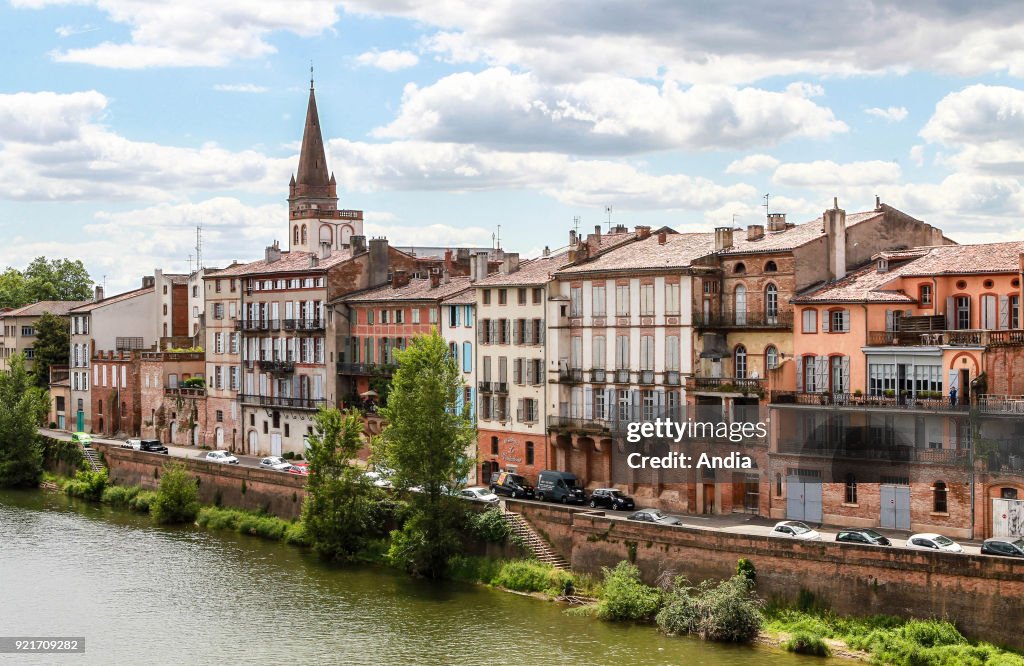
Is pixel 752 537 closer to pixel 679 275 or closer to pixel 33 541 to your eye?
pixel 679 275

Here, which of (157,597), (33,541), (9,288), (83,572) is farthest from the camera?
(9,288)

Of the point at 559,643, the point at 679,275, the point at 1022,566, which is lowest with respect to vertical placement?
the point at 559,643

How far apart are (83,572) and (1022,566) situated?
37101 mm

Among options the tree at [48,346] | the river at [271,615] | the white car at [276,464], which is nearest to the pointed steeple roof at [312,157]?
the tree at [48,346]

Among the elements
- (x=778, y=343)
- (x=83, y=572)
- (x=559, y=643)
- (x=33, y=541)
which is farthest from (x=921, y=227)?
(x=33, y=541)

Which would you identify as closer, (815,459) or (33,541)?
(815,459)

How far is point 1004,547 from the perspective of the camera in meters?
42.9

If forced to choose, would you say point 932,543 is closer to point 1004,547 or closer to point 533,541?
point 1004,547

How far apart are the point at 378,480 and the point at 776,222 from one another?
21.2 meters

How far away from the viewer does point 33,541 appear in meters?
64.1

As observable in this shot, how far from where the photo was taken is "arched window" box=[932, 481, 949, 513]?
161ft

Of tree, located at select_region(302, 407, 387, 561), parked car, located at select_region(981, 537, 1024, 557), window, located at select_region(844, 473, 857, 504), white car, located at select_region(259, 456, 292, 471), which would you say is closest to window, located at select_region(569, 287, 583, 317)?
tree, located at select_region(302, 407, 387, 561)

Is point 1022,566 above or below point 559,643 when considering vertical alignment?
above

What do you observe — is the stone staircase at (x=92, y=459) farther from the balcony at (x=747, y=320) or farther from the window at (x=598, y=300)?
the balcony at (x=747, y=320)
